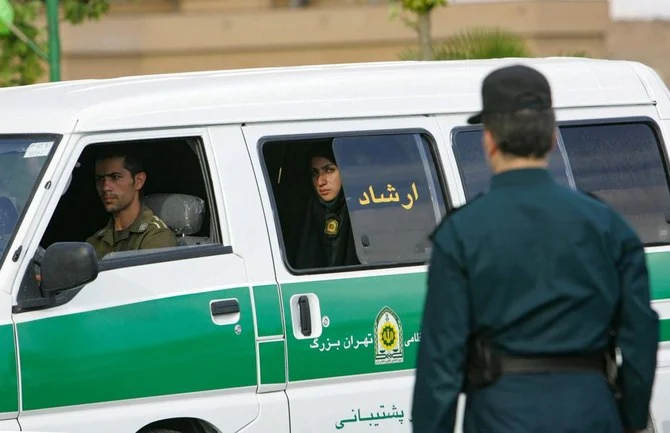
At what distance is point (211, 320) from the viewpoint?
6336 millimetres

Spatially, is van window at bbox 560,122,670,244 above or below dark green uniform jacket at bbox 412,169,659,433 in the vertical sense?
above

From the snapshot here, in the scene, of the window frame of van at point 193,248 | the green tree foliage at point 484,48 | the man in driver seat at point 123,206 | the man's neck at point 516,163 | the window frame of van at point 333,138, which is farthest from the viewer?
the green tree foliage at point 484,48

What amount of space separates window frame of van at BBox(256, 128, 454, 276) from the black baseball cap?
7.63 ft

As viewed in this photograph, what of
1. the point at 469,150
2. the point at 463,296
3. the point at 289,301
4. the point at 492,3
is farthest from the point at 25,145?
the point at 492,3

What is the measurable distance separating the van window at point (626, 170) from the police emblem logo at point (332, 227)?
1182mm

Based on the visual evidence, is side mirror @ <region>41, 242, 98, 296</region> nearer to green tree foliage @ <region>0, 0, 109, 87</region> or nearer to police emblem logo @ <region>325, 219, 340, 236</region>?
police emblem logo @ <region>325, 219, 340, 236</region>

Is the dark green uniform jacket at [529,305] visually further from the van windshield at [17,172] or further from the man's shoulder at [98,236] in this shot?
the man's shoulder at [98,236]

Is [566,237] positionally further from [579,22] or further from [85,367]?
[579,22]

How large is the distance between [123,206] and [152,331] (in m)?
0.84

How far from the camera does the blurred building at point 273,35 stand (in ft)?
65.5

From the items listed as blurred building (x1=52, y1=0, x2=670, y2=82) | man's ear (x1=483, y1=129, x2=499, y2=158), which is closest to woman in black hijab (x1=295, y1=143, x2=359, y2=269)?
man's ear (x1=483, y1=129, x2=499, y2=158)

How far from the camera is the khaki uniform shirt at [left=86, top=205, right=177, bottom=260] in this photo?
21.9 ft

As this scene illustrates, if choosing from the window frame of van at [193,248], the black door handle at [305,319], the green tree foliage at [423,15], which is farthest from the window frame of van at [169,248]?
the green tree foliage at [423,15]

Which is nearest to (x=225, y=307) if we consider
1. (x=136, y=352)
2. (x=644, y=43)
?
(x=136, y=352)
